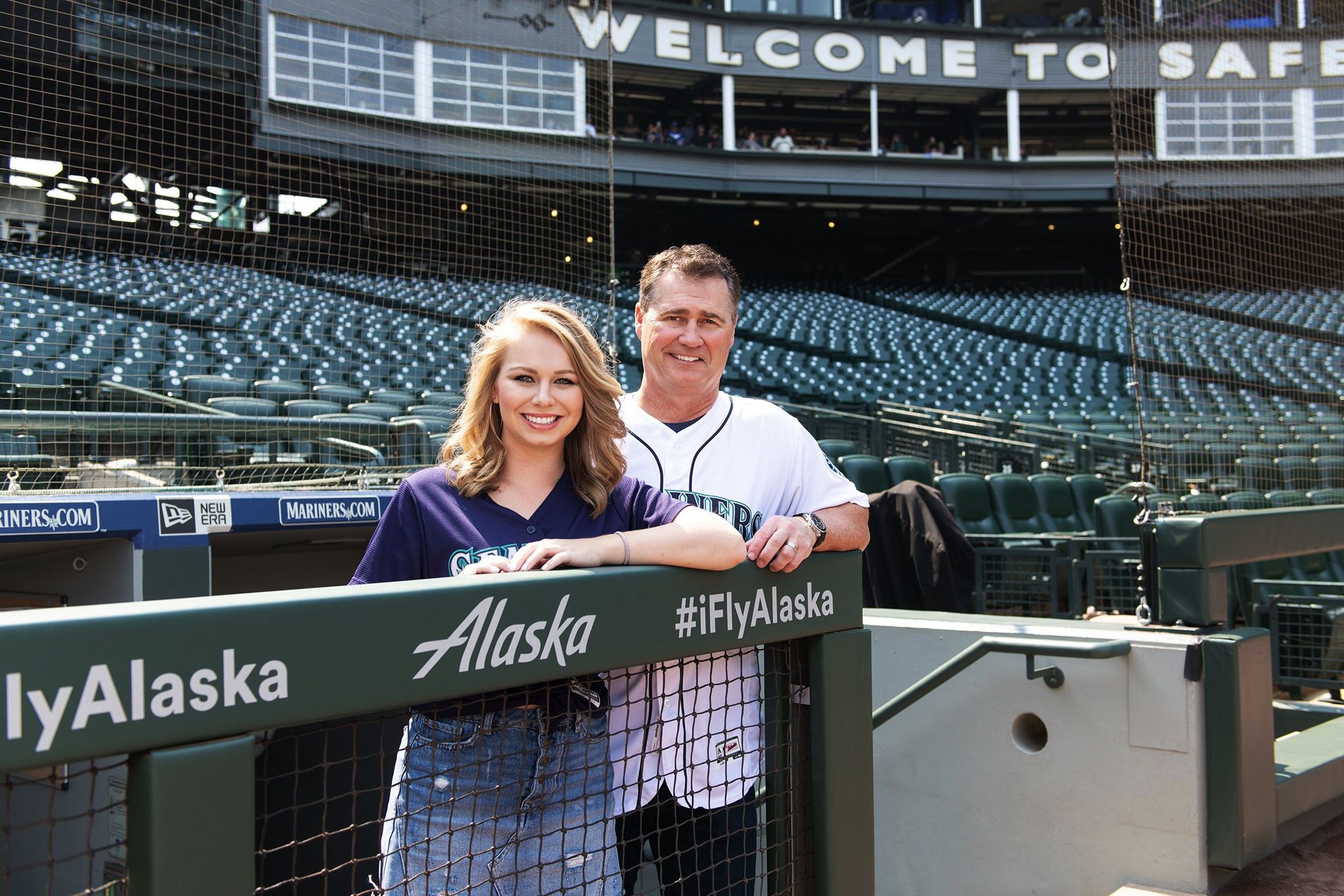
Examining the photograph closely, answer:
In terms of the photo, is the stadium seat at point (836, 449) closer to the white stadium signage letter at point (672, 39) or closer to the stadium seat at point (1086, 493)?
the stadium seat at point (1086, 493)

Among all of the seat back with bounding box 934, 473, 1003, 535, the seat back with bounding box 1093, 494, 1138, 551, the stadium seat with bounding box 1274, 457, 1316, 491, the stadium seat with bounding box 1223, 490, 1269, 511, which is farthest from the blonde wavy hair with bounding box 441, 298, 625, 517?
the seat back with bounding box 934, 473, 1003, 535

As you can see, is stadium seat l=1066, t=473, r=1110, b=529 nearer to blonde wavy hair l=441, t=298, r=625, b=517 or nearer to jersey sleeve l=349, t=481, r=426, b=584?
blonde wavy hair l=441, t=298, r=625, b=517

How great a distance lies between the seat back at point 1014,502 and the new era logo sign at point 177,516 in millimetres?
6818

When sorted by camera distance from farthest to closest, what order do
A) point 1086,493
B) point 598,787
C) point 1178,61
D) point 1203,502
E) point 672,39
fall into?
1. point 672,39
2. point 1086,493
3. point 1203,502
4. point 1178,61
5. point 598,787

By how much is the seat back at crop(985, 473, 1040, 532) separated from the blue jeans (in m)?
7.56

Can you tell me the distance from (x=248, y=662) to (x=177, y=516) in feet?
7.28

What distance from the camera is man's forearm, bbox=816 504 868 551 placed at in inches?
78.7

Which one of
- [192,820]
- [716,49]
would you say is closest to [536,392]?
[192,820]

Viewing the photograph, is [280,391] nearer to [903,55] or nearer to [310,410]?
[310,410]

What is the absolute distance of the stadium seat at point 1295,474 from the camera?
20.8ft

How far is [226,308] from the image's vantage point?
31.1ft

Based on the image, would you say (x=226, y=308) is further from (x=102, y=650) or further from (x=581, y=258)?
(x=102, y=650)

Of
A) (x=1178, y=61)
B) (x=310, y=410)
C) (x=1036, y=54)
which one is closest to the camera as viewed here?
(x=1178, y=61)

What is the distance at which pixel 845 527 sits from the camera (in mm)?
2061
